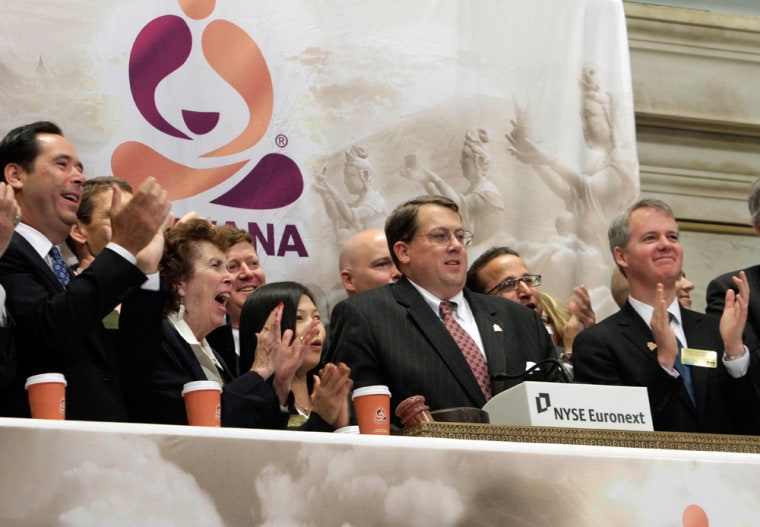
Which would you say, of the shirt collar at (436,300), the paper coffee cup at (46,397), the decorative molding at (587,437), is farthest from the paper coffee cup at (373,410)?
the shirt collar at (436,300)

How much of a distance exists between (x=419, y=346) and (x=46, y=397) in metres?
1.31

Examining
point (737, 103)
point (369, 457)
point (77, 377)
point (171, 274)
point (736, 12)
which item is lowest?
point (369, 457)

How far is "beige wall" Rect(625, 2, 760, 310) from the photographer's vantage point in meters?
6.07

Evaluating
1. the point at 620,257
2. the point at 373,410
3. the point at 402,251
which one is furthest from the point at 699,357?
the point at 373,410

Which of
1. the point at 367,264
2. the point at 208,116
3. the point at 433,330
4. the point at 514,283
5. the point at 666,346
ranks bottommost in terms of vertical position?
the point at 666,346

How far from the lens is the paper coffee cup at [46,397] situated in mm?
2338

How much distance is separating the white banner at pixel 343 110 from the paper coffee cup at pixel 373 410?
5.83 ft

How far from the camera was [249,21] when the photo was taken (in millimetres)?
4574

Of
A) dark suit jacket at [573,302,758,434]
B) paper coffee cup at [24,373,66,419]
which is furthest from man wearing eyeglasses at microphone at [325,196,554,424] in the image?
paper coffee cup at [24,373,66,419]

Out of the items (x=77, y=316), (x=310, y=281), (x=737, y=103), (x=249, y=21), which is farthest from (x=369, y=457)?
(x=737, y=103)

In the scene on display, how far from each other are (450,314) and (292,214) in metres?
1.06

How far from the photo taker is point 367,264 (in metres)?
4.34

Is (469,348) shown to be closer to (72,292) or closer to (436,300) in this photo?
(436,300)

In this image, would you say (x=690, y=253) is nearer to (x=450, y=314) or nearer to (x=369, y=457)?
(x=450, y=314)
